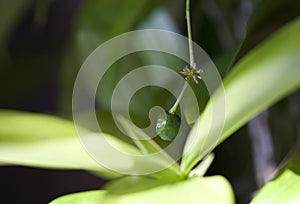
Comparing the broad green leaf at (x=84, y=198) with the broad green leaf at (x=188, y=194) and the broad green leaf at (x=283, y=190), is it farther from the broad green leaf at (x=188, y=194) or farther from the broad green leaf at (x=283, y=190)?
the broad green leaf at (x=283, y=190)

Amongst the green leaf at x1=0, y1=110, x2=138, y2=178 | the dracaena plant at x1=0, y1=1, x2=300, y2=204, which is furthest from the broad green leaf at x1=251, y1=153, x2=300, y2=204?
the green leaf at x1=0, y1=110, x2=138, y2=178

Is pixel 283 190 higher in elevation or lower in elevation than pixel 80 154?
lower

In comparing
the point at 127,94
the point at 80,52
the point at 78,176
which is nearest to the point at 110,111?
the point at 127,94

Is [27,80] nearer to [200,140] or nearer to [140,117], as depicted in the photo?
[140,117]

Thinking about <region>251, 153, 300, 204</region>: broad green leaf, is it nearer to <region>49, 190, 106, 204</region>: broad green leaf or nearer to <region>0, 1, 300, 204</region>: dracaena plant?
<region>0, 1, 300, 204</region>: dracaena plant

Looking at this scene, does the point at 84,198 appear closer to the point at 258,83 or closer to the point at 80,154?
the point at 80,154

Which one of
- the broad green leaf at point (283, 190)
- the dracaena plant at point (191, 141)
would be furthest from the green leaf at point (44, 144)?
the broad green leaf at point (283, 190)

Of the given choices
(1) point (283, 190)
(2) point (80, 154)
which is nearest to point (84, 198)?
(2) point (80, 154)
